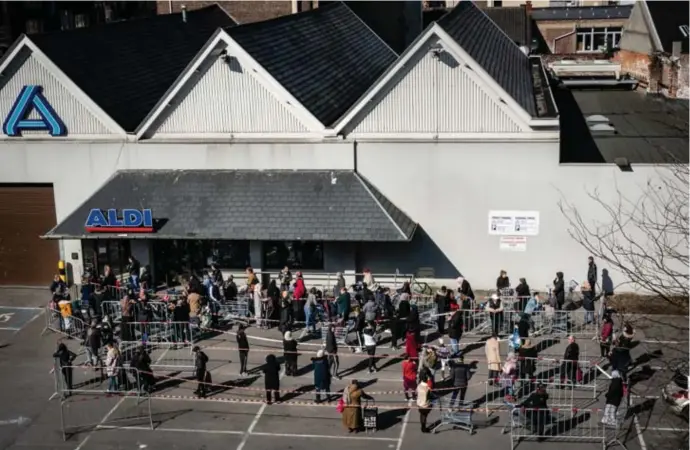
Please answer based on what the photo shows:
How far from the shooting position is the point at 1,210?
38812mm

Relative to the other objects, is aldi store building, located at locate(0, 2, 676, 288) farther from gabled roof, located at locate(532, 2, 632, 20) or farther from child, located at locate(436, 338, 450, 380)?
gabled roof, located at locate(532, 2, 632, 20)

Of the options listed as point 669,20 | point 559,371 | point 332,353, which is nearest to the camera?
point 559,371

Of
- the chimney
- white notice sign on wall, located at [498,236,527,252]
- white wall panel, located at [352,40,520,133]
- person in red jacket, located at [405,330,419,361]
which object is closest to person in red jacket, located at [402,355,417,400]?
person in red jacket, located at [405,330,419,361]

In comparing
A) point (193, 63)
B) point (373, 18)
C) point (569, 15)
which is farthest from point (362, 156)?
point (569, 15)

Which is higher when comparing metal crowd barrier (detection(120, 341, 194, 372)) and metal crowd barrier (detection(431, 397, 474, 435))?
metal crowd barrier (detection(120, 341, 194, 372))

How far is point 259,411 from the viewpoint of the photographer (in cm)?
2734

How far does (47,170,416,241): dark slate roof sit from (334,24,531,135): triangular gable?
2.51 metres

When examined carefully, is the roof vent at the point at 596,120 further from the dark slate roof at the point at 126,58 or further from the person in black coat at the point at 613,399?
the person in black coat at the point at 613,399

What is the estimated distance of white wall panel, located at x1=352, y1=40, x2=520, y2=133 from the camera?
34562 mm

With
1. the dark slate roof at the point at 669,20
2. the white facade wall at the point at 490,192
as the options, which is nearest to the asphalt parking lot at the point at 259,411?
the white facade wall at the point at 490,192

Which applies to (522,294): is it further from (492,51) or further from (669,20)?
(669,20)

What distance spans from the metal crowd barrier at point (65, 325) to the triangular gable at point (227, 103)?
7728 mm

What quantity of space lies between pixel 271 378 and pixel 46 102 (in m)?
16.6

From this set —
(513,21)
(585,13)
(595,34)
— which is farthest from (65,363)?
(585,13)
